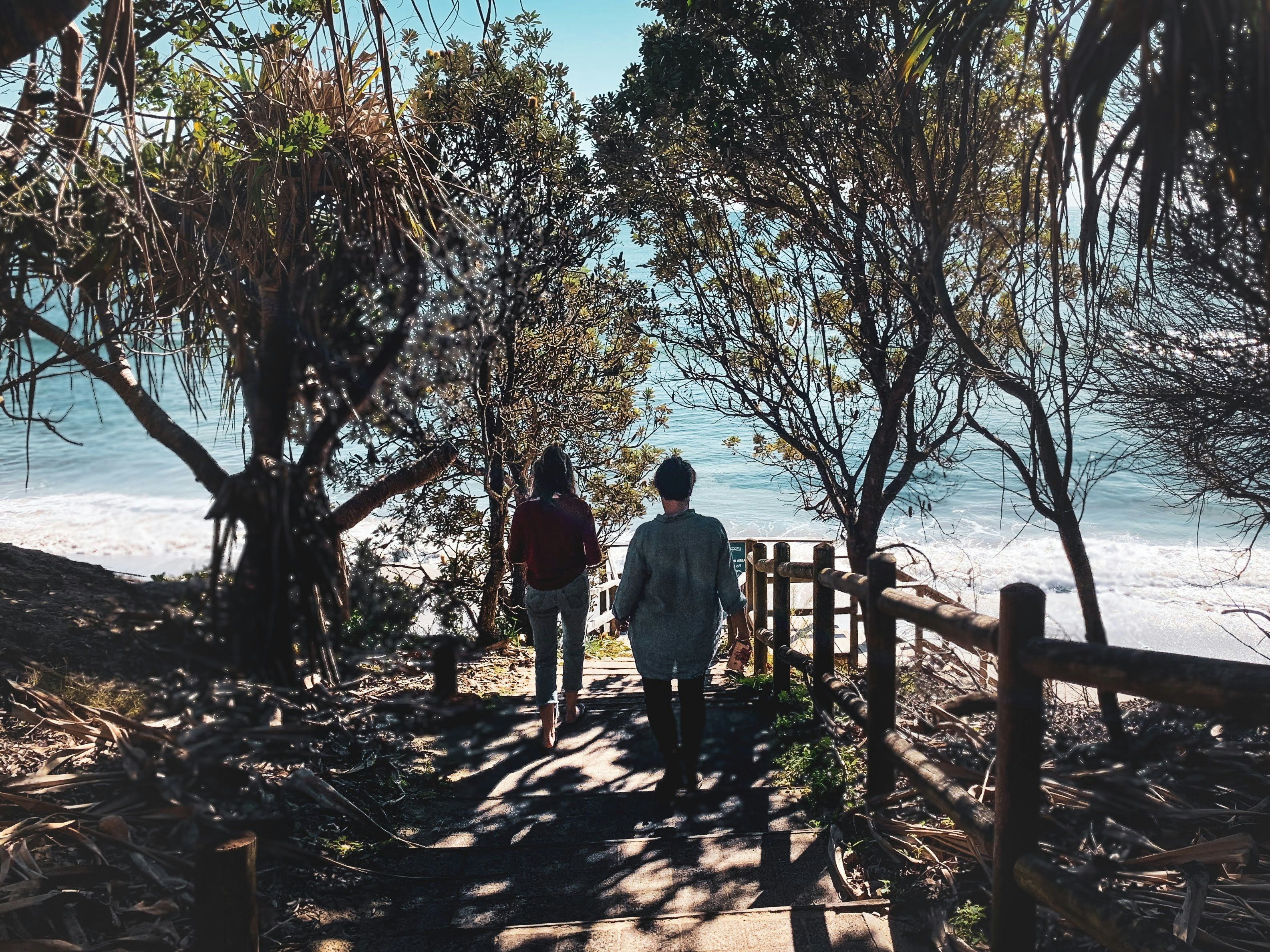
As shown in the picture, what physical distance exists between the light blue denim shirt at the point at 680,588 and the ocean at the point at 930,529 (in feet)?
45.0

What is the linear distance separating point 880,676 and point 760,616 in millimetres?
4131

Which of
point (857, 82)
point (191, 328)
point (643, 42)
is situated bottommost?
point (191, 328)

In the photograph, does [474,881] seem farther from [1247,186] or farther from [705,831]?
[1247,186]

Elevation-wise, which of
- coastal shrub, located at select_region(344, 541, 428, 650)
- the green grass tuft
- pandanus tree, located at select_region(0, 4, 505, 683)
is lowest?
the green grass tuft

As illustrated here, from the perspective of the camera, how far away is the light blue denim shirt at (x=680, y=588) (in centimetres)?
446

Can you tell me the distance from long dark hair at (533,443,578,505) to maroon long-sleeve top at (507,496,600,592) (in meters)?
0.03

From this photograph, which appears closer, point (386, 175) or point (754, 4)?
point (386, 175)

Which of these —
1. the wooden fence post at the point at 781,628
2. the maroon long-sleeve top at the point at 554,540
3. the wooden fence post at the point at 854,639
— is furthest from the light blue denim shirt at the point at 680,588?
the wooden fence post at the point at 854,639

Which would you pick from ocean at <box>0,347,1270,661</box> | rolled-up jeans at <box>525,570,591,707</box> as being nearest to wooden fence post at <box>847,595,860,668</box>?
rolled-up jeans at <box>525,570,591,707</box>

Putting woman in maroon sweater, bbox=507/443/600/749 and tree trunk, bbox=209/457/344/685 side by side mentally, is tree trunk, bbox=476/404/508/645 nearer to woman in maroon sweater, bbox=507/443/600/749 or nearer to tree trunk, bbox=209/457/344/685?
woman in maroon sweater, bbox=507/443/600/749

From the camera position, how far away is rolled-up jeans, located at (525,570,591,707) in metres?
5.24

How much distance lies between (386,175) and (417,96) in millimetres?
4719

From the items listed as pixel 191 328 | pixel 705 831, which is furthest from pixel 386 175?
pixel 705 831

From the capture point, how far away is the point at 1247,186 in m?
2.54
